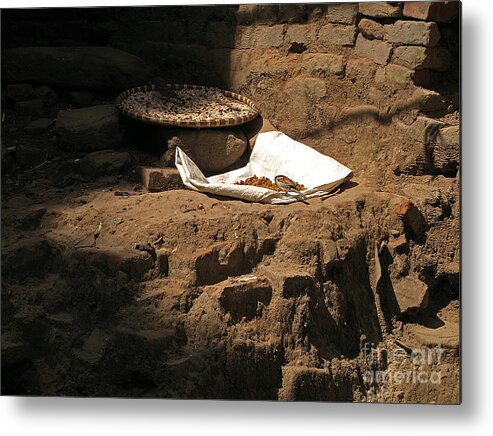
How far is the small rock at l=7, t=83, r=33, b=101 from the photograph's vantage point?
455 centimetres

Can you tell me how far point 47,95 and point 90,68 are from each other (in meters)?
0.24

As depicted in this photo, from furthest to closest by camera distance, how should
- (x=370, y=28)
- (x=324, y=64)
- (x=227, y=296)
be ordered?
(x=324, y=64) < (x=370, y=28) < (x=227, y=296)

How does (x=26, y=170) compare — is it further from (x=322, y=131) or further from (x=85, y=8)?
(x=322, y=131)

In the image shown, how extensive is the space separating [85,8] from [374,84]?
1.31m

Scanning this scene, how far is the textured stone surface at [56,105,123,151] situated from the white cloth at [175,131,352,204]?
0.32 metres

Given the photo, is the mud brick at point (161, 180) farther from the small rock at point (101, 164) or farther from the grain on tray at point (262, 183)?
the grain on tray at point (262, 183)

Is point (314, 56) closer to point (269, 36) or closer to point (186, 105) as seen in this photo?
point (269, 36)

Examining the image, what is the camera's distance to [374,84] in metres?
4.55

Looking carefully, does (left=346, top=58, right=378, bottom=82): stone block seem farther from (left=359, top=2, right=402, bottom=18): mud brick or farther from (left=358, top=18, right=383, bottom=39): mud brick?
(left=359, top=2, right=402, bottom=18): mud brick

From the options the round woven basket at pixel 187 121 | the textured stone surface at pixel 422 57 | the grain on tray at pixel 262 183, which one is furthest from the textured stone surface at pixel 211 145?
the textured stone surface at pixel 422 57

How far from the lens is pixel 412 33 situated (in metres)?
4.33

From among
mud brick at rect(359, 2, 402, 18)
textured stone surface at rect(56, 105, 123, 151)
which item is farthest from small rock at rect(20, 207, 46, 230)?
mud brick at rect(359, 2, 402, 18)

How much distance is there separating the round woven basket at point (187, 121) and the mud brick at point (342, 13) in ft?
1.92

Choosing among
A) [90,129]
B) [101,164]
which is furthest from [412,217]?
[90,129]
